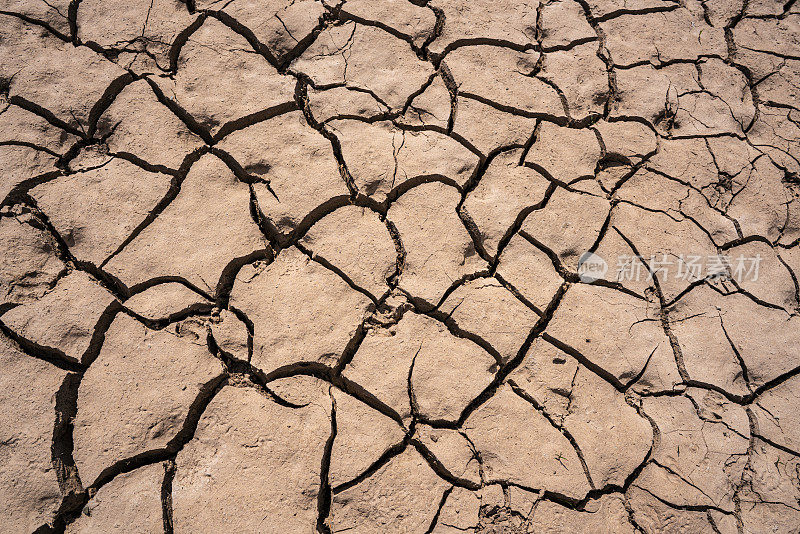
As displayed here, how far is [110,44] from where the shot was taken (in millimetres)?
2277

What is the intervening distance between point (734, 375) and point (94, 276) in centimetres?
270

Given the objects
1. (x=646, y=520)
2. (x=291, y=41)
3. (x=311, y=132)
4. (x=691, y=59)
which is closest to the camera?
(x=646, y=520)

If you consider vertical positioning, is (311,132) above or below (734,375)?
above

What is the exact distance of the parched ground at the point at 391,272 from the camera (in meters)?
1.67

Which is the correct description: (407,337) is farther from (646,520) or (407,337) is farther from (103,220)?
(103,220)

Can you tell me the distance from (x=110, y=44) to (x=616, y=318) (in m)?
2.71

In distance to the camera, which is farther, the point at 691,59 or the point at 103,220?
the point at 691,59

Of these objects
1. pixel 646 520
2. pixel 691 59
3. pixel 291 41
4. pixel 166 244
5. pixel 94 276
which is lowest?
pixel 646 520

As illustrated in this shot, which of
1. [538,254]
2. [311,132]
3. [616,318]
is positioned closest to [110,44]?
[311,132]

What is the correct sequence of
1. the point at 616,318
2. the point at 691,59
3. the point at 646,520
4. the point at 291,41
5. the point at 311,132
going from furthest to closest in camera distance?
1. the point at 691,59
2. the point at 291,41
3. the point at 311,132
4. the point at 616,318
5. the point at 646,520

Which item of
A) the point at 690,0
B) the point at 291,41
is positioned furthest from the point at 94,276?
the point at 690,0

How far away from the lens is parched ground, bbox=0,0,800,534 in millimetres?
1674

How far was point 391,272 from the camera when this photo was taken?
→ 1990 mm

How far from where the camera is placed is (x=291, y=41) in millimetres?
2385
